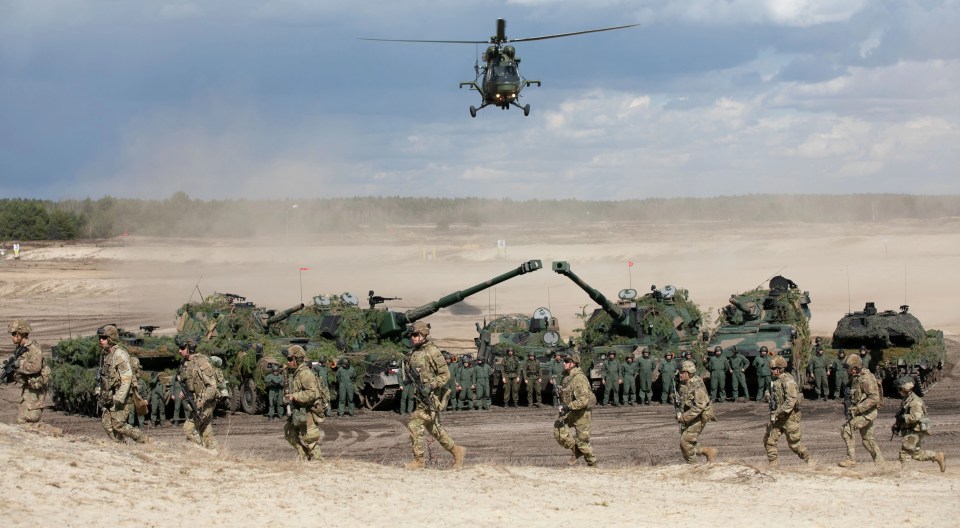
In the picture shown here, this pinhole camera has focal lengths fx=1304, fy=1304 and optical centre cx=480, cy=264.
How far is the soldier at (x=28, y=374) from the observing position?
1460cm

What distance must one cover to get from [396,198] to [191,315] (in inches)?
4193

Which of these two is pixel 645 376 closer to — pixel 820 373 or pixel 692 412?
pixel 820 373

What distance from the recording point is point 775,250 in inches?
2623

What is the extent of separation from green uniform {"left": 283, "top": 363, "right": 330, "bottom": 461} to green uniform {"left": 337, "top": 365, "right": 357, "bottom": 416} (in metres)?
8.27

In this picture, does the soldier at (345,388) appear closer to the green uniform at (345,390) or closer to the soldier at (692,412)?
the green uniform at (345,390)

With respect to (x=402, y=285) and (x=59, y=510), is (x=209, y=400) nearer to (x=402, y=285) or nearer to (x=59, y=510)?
(x=59, y=510)

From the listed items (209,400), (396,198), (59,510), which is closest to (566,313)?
(209,400)

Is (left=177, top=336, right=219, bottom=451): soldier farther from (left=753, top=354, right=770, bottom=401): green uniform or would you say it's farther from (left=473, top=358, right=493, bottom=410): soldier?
(left=753, top=354, right=770, bottom=401): green uniform

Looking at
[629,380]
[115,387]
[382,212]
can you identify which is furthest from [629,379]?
[382,212]

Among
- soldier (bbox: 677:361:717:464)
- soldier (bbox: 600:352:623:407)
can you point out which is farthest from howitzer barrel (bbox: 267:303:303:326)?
soldier (bbox: 677:361:717:464)

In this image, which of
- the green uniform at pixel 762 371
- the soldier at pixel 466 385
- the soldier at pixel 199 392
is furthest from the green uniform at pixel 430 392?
the green uniform at pixel 762 371

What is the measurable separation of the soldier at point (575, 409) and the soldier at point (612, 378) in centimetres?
871

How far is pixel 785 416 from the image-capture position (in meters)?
14.4

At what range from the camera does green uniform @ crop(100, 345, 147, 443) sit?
46.6 ft
